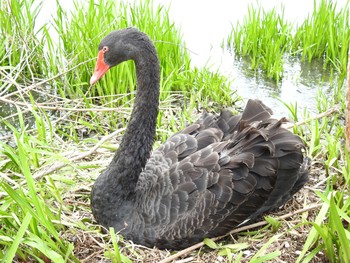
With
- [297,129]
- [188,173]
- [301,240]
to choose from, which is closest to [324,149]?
[297,129]

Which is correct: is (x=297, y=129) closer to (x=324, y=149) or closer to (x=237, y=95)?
(x=324, y=149)

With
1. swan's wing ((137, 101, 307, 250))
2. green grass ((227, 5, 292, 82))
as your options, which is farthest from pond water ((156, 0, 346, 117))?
swan's wing ((137, 101, 307, 250))

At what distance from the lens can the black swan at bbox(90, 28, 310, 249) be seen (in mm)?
2770

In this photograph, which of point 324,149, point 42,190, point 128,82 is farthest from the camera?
point 128,82

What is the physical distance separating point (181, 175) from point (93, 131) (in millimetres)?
1529

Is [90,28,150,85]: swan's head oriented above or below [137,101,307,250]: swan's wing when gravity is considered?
above

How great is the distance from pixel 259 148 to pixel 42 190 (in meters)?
1.19

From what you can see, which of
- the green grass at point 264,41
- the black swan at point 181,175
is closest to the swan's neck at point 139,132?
the black swan at point 181,175

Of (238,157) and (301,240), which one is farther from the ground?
(238,157)

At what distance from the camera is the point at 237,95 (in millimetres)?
4707

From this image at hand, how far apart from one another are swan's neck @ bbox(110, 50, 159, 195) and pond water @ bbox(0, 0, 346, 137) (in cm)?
115

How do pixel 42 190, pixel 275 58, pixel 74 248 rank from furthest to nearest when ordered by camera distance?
1. pixel 275 58
2. pixel 42 190
3. pixel 74 248

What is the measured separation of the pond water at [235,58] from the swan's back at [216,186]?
1.27 meters

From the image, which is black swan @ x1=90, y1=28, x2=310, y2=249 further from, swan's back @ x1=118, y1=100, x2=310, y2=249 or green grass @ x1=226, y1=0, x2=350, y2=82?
green grass @ x1=226, y1=0, x2=350, y2=82
